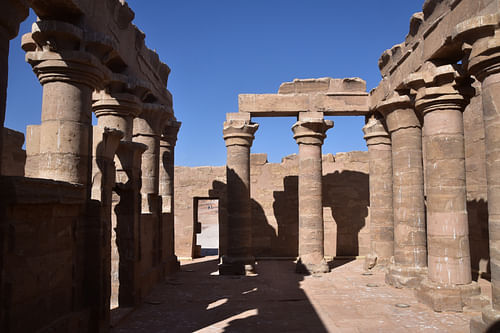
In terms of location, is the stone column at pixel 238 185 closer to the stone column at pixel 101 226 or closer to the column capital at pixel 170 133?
the column capital at pixel 170 133

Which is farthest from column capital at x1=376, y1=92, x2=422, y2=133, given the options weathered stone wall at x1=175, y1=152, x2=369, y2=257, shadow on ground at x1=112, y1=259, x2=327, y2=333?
weathered stone wall at x1=175, y1=152, x2=369, y2=257

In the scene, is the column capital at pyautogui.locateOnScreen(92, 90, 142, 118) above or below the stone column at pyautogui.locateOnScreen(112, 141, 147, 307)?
above

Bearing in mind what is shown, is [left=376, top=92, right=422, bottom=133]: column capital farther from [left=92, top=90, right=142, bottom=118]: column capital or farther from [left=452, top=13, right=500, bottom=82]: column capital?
[left=92, top=90, right=142, bottom=118]: column capital

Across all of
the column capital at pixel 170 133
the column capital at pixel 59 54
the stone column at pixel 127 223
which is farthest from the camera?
the column capital at pixel 170 133

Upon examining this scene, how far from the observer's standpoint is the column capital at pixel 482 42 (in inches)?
241

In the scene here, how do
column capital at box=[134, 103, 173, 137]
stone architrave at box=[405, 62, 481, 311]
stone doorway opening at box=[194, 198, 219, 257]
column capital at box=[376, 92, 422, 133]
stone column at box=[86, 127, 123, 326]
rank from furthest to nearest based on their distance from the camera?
stone doorway opening at box=[194, 198, 219, 257]
column capital at box=[134, 103, 173, 137]
column capital at box=[376, 92, 422, 133]
stone architrave at box=[405, 62, 481, 311]
stone column at box=[86, 127, 123, 326]

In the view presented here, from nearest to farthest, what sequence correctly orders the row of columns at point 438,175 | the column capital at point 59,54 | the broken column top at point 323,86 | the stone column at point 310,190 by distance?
the row of columns at point 438,175 → the column capital at point 59,54 → the stone column at point 310,190 → the broken column top at point 323,86

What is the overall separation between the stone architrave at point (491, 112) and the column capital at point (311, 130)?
7.38 metres

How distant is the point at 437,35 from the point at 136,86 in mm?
6874

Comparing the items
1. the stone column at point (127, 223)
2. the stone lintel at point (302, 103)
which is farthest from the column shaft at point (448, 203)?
the stone column at point (127, 223)

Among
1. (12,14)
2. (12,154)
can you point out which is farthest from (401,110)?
(12,154)

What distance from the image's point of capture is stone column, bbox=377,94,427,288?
10.6 metres

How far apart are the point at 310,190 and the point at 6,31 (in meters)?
10.9

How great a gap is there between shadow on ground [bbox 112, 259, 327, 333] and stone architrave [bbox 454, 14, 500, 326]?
2.82 meters
